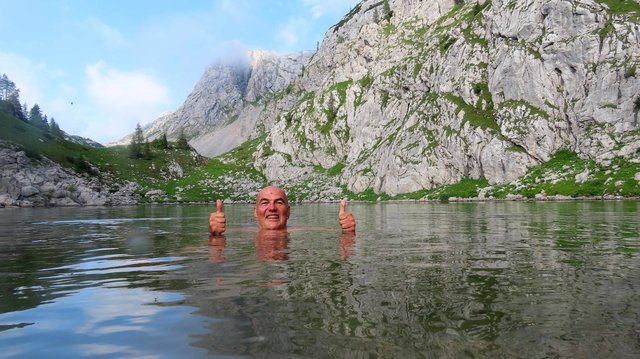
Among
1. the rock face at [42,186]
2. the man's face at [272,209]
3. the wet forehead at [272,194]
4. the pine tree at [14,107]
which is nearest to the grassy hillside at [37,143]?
the rock face at [42,186]

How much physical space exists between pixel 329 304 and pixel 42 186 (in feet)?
433

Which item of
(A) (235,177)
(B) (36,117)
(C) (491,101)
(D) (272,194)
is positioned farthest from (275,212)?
(B) (36,117)

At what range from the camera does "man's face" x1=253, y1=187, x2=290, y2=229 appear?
2298cm

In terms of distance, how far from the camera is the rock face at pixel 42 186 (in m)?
108

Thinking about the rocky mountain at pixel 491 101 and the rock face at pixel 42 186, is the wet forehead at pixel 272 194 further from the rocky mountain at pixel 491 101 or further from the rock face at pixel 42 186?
the rock face at pixel 42 186

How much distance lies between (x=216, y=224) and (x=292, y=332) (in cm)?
1584

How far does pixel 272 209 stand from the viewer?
23.0m

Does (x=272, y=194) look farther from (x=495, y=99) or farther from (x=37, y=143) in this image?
(x=37, y=143)

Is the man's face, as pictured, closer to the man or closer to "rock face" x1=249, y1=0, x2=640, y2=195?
the man

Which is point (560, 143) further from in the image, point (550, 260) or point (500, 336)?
point (500, 336)

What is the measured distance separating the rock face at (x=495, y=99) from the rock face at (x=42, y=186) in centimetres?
7446

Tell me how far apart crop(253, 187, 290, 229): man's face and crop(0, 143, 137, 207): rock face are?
105756 mm

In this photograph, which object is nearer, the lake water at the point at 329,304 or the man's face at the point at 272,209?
the lake water at the point at 329,304

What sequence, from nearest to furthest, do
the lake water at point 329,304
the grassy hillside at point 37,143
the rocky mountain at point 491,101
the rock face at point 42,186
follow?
the lake water at point 329,304 < the rocky mountain at point 491,101 < the rock face at point 42,186 < the grassy hillside at point 37,143
